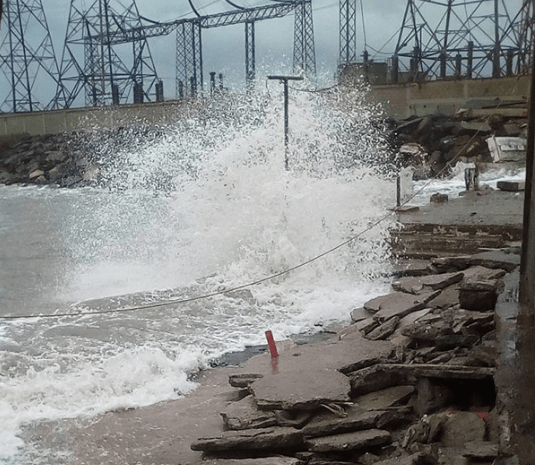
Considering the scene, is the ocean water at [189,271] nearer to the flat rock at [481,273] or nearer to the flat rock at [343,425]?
the flat rock at [481,273]

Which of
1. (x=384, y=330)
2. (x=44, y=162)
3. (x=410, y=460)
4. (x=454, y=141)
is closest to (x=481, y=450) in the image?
(x=410, y=460)

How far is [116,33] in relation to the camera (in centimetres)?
2895

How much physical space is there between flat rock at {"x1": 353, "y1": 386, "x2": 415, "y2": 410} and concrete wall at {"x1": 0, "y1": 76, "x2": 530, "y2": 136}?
10513 millimetres

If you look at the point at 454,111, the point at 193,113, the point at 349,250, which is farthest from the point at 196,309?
the point at 193,113

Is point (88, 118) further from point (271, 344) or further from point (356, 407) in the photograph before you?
point (356, 407)

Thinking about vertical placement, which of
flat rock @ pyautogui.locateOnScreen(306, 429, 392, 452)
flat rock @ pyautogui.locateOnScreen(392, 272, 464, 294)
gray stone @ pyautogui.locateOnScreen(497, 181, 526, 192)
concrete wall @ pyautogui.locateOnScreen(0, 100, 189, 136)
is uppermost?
concrete wall @ pyautogui.locateOnScreen(0, 100, 189, 136)

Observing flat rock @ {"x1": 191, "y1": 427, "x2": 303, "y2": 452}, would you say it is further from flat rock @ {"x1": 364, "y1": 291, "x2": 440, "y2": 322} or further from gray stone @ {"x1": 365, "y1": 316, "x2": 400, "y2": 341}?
flat rock @ {"x1": 364, "y1": 291, "x2": 440, "y2": 322}

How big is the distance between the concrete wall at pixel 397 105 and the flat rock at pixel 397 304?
8677 mm

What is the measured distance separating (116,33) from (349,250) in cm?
2428

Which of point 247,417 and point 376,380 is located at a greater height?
point 376,380

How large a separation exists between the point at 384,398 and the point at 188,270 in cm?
508

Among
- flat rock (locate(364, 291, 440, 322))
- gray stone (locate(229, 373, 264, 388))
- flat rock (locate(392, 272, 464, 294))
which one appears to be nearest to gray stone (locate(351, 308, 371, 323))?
flat rock (locate(364, 291, 440, 322))

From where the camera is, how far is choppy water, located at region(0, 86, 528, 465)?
176 inches

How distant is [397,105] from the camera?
18.0m
